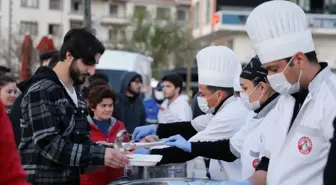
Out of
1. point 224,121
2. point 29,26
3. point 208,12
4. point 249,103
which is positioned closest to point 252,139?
point 249,103

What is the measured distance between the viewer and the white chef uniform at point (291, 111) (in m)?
3.45

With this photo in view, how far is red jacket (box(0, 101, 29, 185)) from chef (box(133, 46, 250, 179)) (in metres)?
2.00

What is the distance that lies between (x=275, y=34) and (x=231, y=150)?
1265 millimetres

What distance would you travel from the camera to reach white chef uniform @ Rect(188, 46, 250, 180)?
509cm

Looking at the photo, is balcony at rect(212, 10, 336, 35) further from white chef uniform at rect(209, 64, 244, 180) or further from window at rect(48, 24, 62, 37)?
white chef uniform at rect(209, 64, 244, 180)

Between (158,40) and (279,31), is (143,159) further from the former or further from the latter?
(158,40)

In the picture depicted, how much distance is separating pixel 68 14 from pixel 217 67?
55.2m

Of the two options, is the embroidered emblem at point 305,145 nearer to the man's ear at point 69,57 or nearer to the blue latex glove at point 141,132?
the man's ear at point 69,57

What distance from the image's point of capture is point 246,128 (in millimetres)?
4730

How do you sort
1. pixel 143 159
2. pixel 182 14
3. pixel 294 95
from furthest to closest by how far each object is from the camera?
pixel 182 14, pixel 143 159, pixel 294 95

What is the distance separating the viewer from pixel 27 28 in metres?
56.3

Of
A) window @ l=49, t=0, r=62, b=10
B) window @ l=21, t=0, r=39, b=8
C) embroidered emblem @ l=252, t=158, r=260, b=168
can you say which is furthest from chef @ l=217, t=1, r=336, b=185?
window @ l=49, t=0, r=62, b=10

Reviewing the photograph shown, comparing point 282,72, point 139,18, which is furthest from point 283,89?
point 139,18

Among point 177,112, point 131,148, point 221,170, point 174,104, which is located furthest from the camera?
point 174,104
